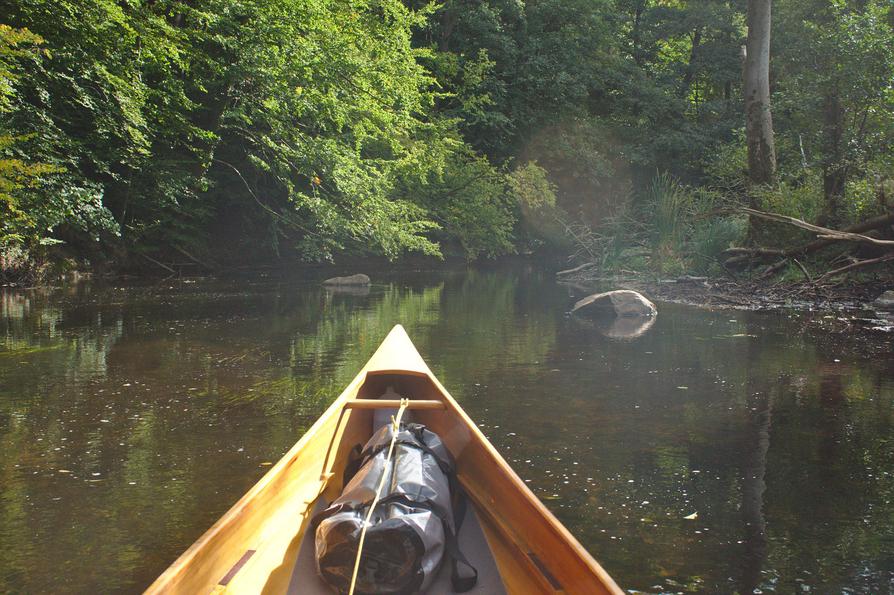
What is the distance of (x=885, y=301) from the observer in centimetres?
1030

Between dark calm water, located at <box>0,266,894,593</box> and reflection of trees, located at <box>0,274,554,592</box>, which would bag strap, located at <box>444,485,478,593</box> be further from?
reflection of trees, located at <box>0,274,554,592</box>

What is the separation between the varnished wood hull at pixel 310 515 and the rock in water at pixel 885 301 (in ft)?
28.0

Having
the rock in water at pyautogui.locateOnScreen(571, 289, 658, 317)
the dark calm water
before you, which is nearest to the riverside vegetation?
the rock in water at pyautogui.locateOnScreen(571, 289, 658, 317)

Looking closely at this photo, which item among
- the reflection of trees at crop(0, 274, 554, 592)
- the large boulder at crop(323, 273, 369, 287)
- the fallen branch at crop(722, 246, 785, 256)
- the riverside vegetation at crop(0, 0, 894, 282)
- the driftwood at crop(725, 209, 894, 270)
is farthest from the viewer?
the large boulder at crop(323, 273, 369, 287)

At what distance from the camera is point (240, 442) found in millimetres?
4562

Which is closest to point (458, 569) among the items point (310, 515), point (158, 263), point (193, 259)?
point (310, 515)

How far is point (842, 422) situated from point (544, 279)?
549 inches

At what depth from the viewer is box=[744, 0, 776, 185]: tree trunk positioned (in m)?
13.7

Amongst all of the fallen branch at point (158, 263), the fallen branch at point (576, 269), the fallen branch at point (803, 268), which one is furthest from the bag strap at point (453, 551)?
the fallen branch at point (576, 269)

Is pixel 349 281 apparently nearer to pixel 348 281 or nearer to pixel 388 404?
pixel 348 281

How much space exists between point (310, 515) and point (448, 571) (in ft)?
2.33

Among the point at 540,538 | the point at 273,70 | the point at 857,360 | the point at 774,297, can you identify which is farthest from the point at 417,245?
the point at 540,538

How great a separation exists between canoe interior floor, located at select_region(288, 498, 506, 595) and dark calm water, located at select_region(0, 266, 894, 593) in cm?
54

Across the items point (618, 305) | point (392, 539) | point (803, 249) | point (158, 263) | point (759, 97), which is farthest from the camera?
point (158, 263)
